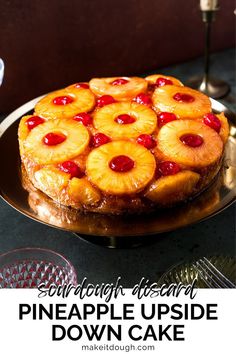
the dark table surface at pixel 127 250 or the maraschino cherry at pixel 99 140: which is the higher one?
the maraschino cherry at pixel 99 140

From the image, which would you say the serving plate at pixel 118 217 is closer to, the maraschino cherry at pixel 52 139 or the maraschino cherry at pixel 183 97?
the maraschino cherry at pixel 52 139

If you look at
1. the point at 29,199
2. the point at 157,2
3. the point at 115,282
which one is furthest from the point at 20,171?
the point at 157,2

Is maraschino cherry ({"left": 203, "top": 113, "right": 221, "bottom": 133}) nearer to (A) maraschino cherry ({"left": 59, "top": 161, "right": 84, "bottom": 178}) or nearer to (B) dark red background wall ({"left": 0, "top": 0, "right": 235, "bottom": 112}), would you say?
(A) maraschino cherry ({"left": 59, "top": 161, "right": 84, "bottom": 178})

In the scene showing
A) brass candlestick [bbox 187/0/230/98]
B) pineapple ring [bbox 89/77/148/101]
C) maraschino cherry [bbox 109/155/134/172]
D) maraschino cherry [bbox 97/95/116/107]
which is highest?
pineapple ring [bbox 89/77/148/101]

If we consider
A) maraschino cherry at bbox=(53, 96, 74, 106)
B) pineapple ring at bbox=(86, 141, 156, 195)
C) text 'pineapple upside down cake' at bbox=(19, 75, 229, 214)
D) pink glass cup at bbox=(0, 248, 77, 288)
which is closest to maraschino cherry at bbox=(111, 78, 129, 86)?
text 'pineapple upside down cake' at bbox=(19, 75, 229, 214)

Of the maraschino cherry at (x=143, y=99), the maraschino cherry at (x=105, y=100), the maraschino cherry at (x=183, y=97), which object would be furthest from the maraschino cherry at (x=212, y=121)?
the maraschino cherry at (x=105, y=100)

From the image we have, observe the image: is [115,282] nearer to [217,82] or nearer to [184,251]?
[184,251]

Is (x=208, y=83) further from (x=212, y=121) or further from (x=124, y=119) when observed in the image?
(x=124, y=119)
